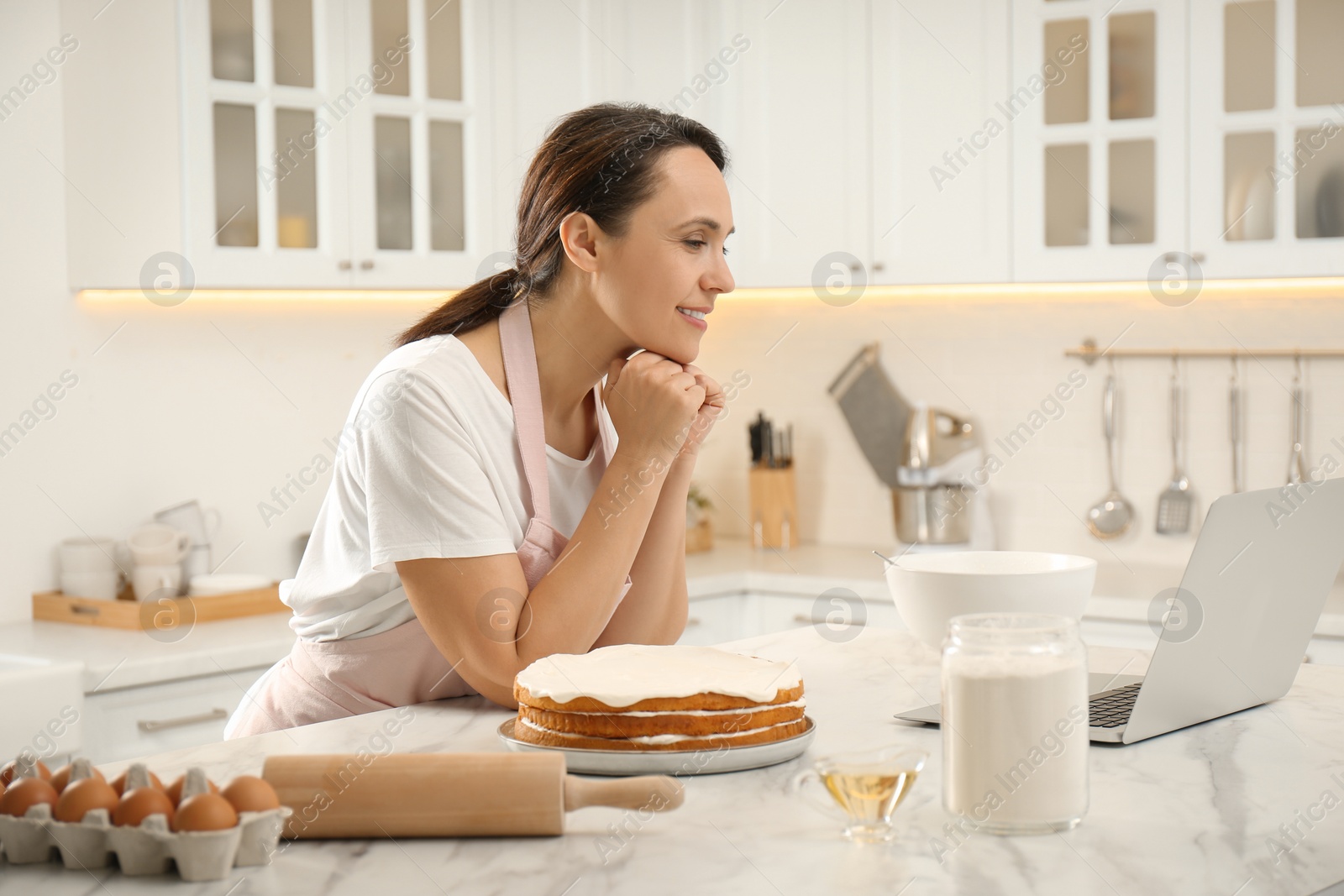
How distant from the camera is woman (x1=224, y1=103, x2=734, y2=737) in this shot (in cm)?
129

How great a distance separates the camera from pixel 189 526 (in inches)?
109

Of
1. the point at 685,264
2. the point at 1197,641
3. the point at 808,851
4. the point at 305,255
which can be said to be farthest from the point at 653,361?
the point at 305,255

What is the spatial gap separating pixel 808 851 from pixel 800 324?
284cm

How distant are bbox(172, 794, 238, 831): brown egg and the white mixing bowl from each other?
0.61m

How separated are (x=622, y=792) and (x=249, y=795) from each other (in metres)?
0.23

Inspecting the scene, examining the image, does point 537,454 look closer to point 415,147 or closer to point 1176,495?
point 415,147

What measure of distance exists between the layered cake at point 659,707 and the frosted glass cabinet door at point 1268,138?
6.52ft

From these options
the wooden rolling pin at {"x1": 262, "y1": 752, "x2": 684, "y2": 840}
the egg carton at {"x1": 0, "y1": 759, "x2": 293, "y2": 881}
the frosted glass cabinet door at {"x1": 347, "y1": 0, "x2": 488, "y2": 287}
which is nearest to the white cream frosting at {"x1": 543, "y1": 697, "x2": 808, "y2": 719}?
the wooden rolling pin at {"x1": 262, "y1": 752, "x2": 684, "y2": 840}

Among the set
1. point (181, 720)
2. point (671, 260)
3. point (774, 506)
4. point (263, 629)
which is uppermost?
point (671, 260)

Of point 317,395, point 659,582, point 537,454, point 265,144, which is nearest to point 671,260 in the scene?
point 537,454

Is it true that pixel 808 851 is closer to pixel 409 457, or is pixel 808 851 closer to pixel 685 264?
pixel 409 457

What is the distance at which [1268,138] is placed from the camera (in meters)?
2.62

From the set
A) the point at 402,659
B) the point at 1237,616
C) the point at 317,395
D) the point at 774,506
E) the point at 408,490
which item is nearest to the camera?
the point at 1237,616

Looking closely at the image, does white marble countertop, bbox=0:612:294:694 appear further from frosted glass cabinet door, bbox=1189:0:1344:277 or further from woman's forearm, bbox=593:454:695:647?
frosted glass cabinet door, bbox=1189:0:1344:277
